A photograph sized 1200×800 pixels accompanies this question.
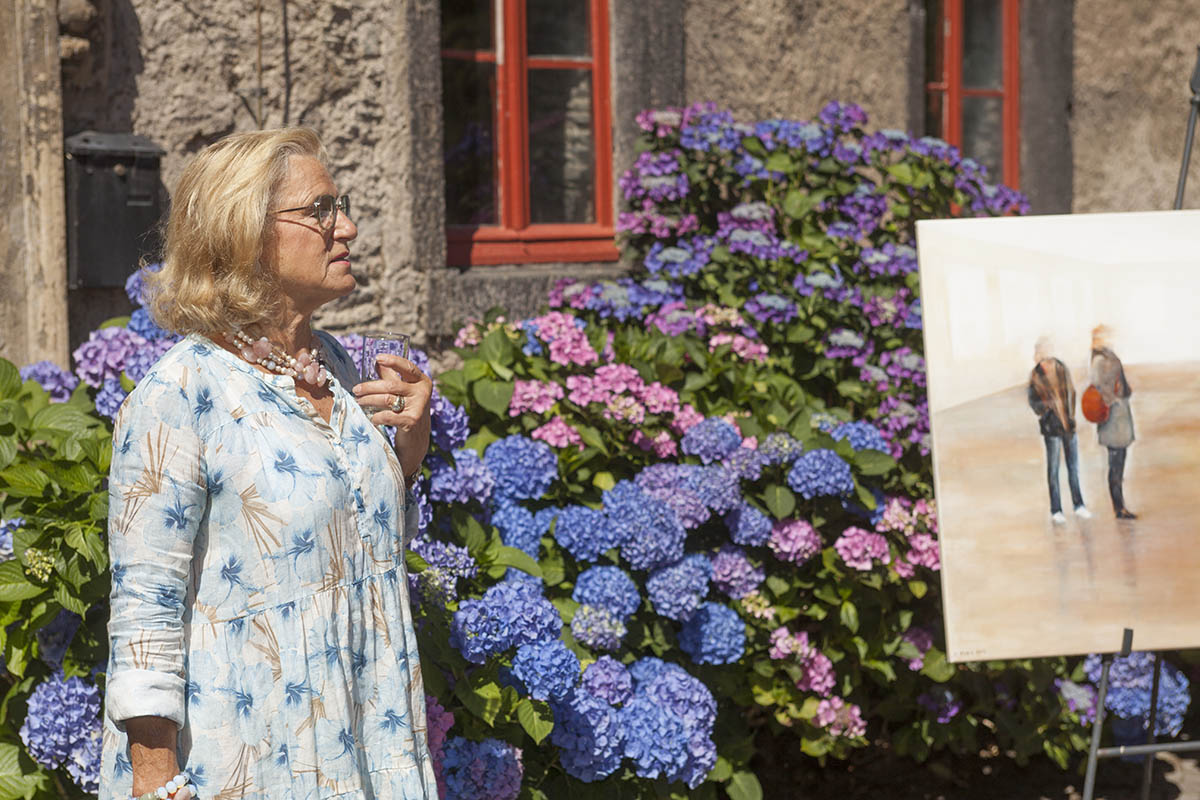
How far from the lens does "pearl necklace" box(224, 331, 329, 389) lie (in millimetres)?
1892

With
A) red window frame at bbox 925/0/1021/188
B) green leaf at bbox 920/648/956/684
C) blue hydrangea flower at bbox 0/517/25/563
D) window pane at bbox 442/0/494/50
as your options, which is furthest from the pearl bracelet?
red window frame at bbox 925/0/1021/188

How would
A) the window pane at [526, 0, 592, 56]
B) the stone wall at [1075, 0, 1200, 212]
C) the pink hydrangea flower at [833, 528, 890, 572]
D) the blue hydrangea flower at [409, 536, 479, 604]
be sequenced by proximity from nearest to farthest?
the blue hydrangea flower at [409, 536, 479, 604] < the pink hydrangea flower at [833, 528, 890, 572] < the window pane at [526, 0, 592, 56] < the stone wall at [1075, 0, 1200, 212]

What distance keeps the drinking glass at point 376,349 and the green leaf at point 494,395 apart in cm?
127

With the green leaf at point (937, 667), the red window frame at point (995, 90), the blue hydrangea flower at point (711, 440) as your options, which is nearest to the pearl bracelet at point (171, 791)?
the blue hydrangea flower at point (711, 440)

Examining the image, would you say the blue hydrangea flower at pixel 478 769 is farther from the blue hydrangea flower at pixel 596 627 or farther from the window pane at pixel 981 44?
the window pane at pixel 981 44

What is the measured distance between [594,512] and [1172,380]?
4.46 ft

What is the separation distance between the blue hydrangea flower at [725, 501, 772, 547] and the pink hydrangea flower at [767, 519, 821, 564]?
4 centimetres

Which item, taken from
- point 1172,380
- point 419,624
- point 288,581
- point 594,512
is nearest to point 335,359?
point 288,581

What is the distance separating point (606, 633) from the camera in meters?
2.89

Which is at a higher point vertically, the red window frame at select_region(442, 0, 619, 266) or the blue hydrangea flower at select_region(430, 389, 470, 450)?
the red window frame at select_region(442, 0, 619, 266)

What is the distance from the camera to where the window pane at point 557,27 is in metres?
4.43

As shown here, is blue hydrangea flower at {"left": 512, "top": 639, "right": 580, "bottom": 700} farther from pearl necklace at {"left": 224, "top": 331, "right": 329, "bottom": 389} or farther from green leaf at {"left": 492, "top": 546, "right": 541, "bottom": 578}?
pearl necklace at {"left": 224, "top": 331, "right": 329, "bottom": 389}

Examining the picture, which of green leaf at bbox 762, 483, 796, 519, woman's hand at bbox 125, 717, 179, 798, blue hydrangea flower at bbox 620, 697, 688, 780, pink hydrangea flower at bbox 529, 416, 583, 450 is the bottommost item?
blue hydrangea flower at bbox 620, 697, 688, 780

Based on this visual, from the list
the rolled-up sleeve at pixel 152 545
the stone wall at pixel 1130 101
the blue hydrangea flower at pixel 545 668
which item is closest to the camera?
the rolled-up sleeve at pixel 152 545
